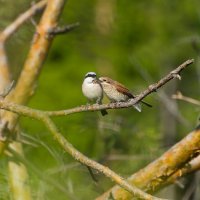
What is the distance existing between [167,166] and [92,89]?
0.79 metres

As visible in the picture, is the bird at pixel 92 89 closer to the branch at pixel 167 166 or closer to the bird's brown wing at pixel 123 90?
the bird's brown wing at pixel 123 90

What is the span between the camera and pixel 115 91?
8.77 ft

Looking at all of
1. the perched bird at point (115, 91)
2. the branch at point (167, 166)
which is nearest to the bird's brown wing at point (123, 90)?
the perched bird at point (115, 91)

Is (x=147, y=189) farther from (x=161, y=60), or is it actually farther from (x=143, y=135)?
(x=161, y=60)

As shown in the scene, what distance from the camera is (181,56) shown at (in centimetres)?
1670

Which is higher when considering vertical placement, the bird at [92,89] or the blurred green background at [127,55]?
the blurred green background at [127,55]

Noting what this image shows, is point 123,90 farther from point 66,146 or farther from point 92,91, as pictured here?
point 66,146

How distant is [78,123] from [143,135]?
100 centimetres

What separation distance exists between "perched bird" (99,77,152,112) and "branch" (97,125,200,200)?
25.7 inches

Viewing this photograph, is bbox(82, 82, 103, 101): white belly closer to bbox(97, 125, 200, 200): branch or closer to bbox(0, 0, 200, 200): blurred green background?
bbox(97, 125, 200, 200): branch

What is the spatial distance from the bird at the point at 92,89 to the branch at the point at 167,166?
666 millimetres

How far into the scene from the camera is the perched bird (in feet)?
8.64

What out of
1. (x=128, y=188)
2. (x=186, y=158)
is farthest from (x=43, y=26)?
(x=128, y=188)

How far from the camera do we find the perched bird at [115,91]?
263 cm
